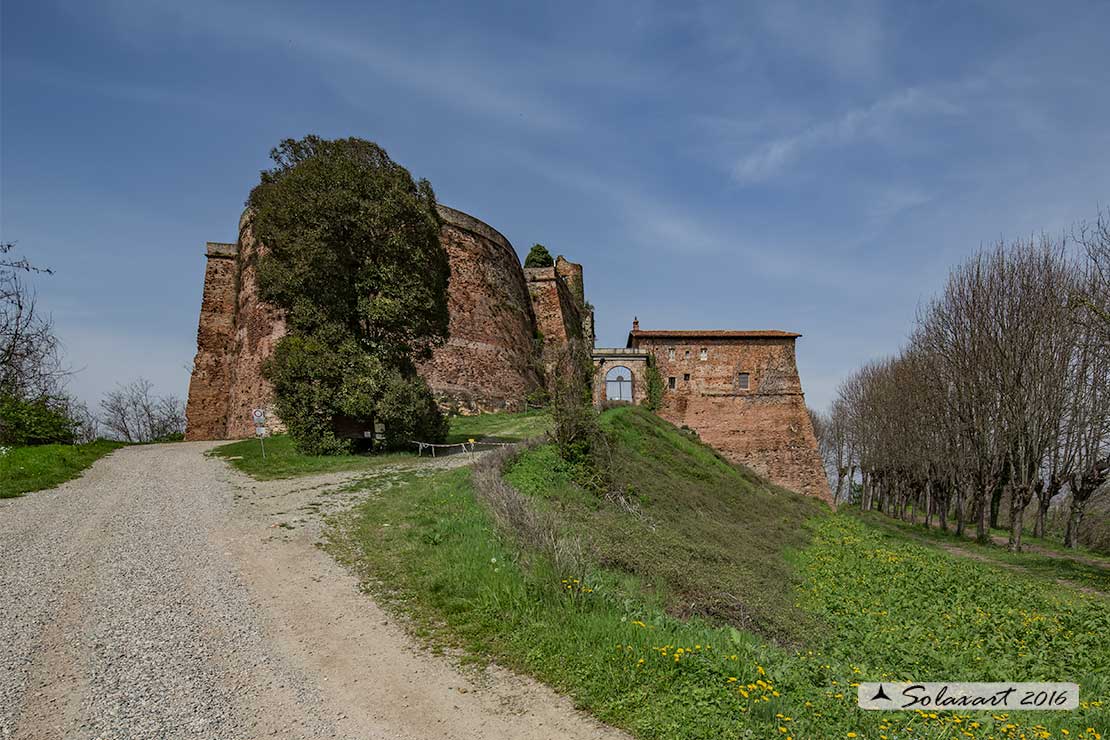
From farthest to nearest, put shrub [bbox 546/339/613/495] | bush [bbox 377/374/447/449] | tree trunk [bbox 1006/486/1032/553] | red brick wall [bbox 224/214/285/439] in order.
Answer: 1. red brick wall [bbox 224/214/285/439]
2. tree trunk [bbox 1006/486/1032/553]
3. bush [bbox 377/374/447/449]
4. shrub [bbox 546/339/613/495]

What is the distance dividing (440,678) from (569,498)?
6.57 m

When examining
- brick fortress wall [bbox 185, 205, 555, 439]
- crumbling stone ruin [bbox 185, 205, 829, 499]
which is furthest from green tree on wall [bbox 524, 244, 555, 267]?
brick fortress wall [bbox 185, 205, 555, 439]

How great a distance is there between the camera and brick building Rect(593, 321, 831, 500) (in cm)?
3653

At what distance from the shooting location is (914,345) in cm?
2452

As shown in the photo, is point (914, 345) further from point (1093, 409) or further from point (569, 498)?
point (569, 498)

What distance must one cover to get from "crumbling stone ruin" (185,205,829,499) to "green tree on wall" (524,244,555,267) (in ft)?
9.00

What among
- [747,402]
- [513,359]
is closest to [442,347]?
[513,359]

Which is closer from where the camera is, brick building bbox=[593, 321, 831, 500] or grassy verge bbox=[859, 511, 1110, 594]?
grassy verge bbox=[859, 511, 1110, 594]

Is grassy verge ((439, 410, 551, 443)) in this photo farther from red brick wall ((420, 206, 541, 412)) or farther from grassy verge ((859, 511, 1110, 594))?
grassy verge ((859, 511, 1110, 594))

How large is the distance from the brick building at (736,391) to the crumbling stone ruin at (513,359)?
68mm

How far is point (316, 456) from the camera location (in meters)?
15.3

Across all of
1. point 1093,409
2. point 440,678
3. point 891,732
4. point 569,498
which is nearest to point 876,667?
point 891,732

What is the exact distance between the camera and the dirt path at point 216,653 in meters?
3.73

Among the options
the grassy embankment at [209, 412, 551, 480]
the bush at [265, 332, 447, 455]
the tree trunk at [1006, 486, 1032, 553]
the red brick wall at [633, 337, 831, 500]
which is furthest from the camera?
the red brick wall at [633, 337, 831, 500]
